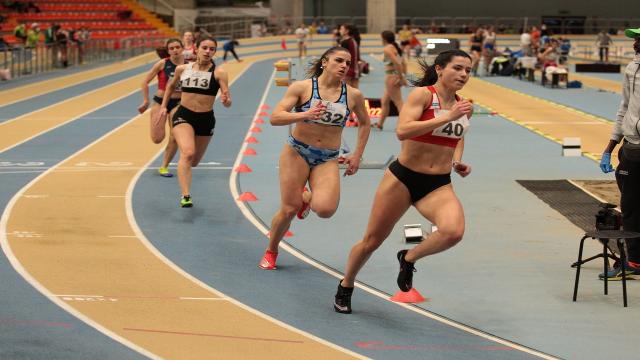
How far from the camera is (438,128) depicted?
827 cm

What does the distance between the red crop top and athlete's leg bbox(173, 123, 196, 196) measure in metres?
5.39

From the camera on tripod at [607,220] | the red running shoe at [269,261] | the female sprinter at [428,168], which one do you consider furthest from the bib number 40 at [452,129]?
the red running shoe at [269,261]

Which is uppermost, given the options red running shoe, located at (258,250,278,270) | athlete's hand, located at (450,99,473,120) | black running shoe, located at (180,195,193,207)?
athlete's hand, located at (450,99,473,120)

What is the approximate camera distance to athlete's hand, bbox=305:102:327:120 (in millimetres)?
9148

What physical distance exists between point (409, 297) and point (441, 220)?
1.18 metres

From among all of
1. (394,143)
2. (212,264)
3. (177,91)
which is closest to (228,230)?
(212,264)

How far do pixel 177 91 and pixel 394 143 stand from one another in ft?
18.7

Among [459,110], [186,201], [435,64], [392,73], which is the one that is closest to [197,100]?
[186,201]

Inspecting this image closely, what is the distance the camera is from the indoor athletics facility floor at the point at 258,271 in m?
7.86

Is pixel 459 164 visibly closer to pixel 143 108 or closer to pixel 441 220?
pixel 441 220

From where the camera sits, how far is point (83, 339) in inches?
309

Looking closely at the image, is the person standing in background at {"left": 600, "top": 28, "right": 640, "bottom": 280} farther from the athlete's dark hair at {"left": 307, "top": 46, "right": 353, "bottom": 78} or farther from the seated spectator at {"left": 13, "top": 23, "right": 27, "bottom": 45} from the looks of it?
the seated spectator at {"left": 13, "top": 23, "right": 27, "bottom": 45}

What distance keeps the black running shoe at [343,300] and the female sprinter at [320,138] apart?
1042 millimetres

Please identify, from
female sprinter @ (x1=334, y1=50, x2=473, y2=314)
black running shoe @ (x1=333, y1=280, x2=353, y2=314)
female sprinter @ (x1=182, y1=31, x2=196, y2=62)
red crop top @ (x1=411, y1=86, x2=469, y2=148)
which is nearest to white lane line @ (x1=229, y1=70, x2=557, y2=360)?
female sprinter @ (x1=334, y1=50, x2=473, y2=314)
